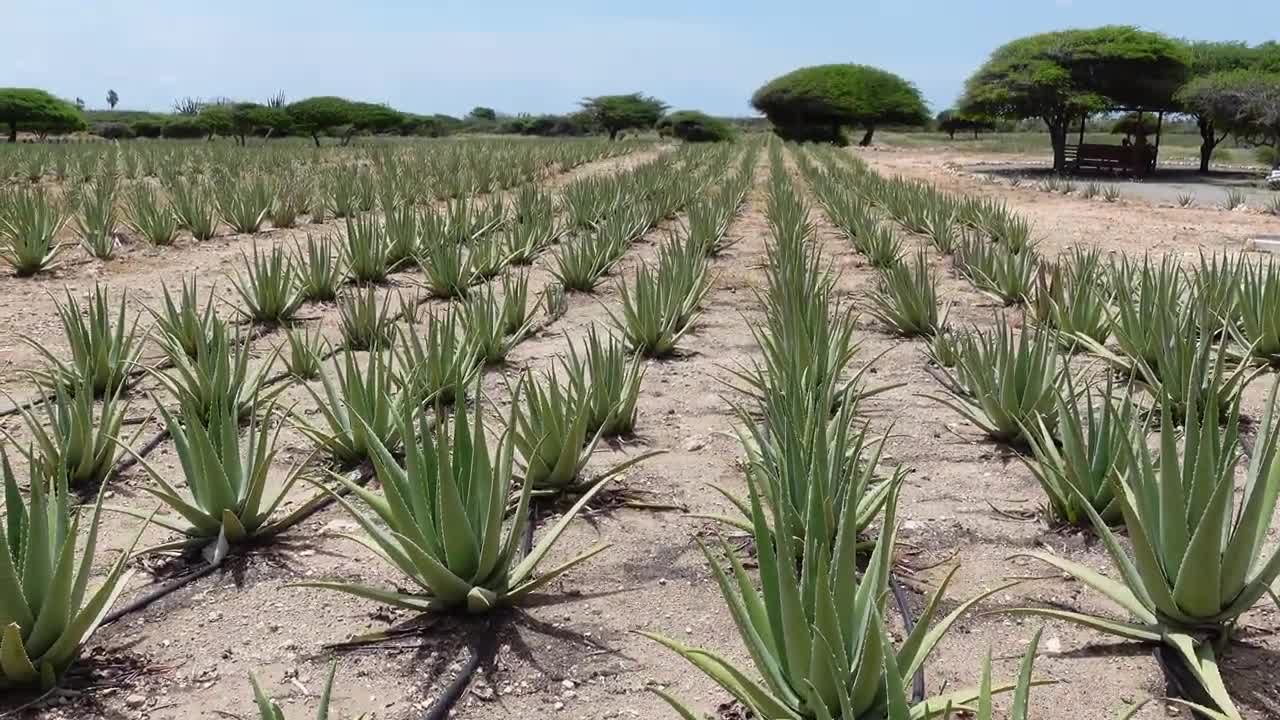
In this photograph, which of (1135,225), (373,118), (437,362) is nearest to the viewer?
(437,362)

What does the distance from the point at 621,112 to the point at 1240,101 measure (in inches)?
1622

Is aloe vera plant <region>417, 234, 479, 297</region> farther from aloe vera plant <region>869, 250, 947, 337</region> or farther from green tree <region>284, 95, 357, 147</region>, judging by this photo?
green tree <region>284, 95, 357, 147</region>

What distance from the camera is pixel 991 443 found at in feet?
9.93

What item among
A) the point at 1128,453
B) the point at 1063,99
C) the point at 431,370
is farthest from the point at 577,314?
the point at 1063,99

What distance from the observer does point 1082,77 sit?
878 inches

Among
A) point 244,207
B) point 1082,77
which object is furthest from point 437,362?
point 1082,77

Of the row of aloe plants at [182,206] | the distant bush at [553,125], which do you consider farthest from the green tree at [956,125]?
the row of aloe plants at [182,206]

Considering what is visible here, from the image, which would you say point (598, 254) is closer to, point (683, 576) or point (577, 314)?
point (577, 314)

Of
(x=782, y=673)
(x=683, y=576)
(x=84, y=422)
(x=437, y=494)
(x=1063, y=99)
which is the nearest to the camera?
(x=782, y=673)

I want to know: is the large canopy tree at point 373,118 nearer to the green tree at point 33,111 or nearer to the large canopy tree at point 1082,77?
the green tree at point 33,111

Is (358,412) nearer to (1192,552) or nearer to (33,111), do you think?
(1192,552)

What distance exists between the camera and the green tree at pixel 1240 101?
58.5 ft

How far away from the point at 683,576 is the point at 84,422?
1.69 m

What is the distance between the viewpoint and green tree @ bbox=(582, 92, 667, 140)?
2222 inches
